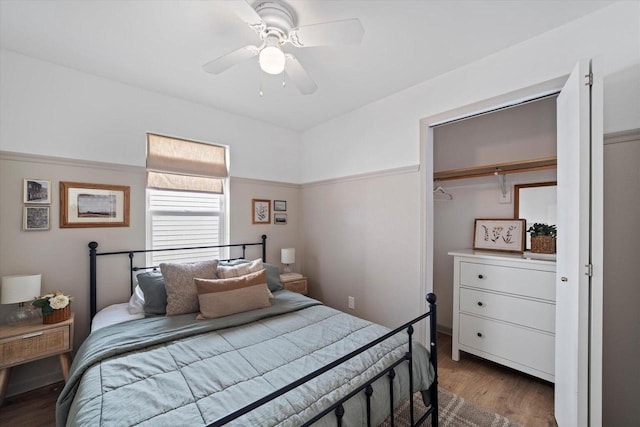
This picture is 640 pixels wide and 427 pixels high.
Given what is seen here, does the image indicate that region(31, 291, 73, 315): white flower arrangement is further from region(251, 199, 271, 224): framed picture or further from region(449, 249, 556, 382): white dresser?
region(449, 249, 556, 382): white dresser

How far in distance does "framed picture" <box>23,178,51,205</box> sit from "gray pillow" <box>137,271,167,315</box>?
97cm

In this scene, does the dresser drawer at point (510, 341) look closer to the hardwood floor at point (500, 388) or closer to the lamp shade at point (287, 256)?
the hardwood floor at point (500, 388)

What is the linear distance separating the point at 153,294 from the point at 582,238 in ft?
9.10

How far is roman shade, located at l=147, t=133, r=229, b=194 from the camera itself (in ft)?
8.57

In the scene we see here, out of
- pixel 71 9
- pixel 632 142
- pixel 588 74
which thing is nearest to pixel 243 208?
pixel 71 9

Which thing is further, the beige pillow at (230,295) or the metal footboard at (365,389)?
the beige pillow at (230,295)

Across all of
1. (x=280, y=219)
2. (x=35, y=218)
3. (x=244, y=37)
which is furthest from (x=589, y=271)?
(x=35, y=218)

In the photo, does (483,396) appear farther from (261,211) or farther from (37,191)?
(37,191)

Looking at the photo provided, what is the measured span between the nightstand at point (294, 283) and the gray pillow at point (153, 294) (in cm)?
129

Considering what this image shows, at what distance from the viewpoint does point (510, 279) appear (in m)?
2.18

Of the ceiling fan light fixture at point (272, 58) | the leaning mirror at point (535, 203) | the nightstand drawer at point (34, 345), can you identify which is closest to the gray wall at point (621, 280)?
the leaning mirror at point (535, 203)

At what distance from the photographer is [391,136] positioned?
2.68 meters

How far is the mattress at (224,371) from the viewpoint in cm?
105

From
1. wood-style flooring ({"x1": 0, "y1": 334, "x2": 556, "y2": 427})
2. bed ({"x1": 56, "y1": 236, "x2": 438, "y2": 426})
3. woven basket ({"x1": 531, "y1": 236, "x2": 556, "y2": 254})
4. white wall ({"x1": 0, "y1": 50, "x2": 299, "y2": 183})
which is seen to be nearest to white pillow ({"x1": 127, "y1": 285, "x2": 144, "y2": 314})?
bed ({"x1": 56, "y1": 236, "x2": 438, "y2": 426})
